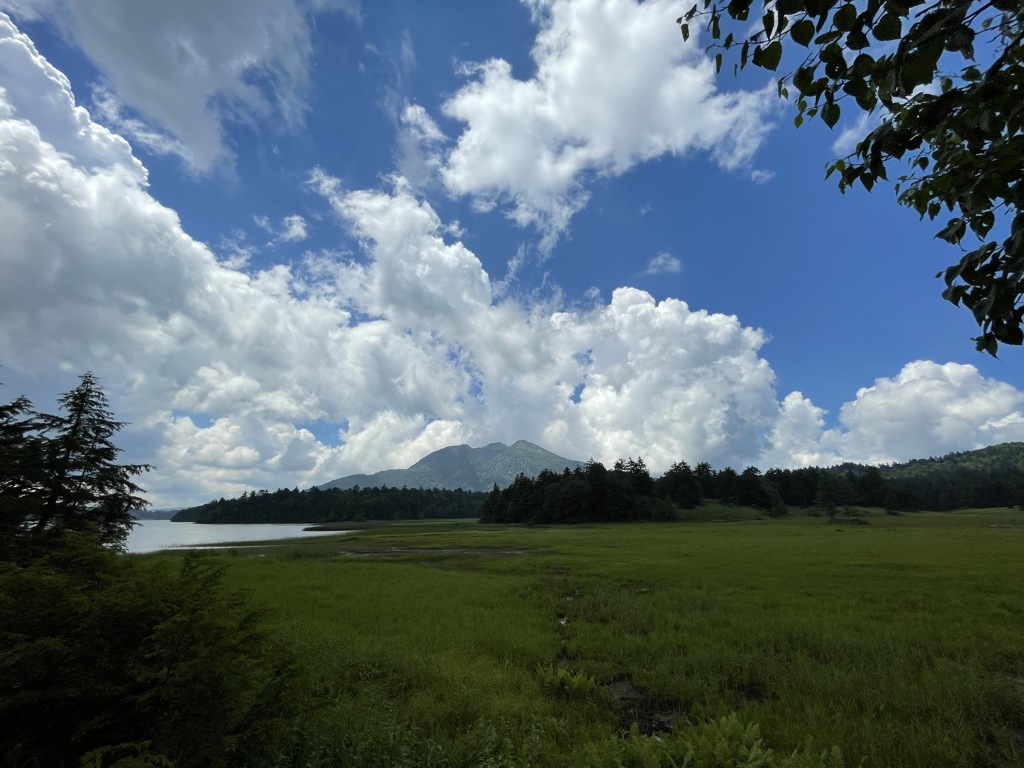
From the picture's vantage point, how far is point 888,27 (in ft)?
7.64

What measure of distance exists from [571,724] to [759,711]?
3.52 metres

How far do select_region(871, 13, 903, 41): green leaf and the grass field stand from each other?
687cm

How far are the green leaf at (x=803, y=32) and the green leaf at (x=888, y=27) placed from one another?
11.3 inches

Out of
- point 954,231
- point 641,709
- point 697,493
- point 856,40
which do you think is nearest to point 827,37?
point 856,40

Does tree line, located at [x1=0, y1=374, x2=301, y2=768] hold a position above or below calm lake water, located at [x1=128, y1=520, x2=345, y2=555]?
above

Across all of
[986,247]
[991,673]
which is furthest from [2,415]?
[991,673]

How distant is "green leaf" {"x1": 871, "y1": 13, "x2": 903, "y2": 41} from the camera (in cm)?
232

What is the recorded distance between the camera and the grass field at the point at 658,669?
686 centimetres

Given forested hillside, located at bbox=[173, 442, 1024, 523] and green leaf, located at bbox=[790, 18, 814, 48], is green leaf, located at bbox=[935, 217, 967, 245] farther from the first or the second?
forested hillside, located at bbox=[173, 442, 1024, 523]

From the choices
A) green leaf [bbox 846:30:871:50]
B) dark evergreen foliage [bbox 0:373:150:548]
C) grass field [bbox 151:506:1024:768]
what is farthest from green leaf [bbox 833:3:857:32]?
dark evergreen foliage [bbox 0:373:150:548]

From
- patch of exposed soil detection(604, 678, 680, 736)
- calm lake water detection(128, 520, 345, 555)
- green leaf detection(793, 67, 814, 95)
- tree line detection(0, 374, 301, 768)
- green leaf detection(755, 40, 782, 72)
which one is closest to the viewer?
green leaf detection(755, 40, 782, 72)

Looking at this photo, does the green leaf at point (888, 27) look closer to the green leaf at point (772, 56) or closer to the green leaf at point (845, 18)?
the green leaf at point (845, 18)

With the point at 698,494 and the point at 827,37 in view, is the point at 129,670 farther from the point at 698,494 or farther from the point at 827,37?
A: the point at 698,494

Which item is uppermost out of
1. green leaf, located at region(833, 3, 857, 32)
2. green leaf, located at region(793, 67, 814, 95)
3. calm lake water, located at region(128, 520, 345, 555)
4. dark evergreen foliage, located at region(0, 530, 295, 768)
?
green leaf, located at region(793, 67, 814, 95)
